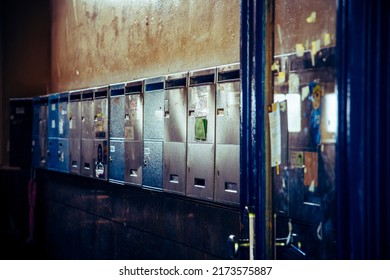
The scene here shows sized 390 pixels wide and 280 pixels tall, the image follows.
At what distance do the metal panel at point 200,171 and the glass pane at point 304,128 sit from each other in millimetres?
1846

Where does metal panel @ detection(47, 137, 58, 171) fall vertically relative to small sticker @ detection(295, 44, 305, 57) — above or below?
below

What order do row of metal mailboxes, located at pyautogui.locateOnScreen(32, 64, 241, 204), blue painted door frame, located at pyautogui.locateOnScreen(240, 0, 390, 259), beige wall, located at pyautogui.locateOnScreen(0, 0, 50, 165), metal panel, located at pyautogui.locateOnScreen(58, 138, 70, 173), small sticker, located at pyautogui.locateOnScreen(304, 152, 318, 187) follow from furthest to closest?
beige wall, located at pyautogui.locateOnScreen(0, 0, 50, 165), metal panel, located at pyautogui.locateOnScreen(58, 138, 70, 173), row of metal mailboxes, located at pyautogui.locateOnScreen(32, 64, 241, 204), small sticker, located at pyautogui.locateOnScreen(304, 152, 318, 187), blue painted door frame, located at pyautogui.locateOnScreen(240, 0, 390, 259)

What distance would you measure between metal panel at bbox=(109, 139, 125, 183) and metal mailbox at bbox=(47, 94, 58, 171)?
60.8 inches

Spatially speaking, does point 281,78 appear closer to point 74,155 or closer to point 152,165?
point 152,165

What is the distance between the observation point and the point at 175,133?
183 inches

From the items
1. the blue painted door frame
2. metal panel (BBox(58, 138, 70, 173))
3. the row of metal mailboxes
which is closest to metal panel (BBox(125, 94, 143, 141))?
the row of metal mailboxes

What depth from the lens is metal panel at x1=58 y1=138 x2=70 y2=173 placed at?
266 inches

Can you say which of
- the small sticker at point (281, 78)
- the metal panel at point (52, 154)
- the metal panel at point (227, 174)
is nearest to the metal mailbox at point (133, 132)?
the metal panel at point (227, 174)

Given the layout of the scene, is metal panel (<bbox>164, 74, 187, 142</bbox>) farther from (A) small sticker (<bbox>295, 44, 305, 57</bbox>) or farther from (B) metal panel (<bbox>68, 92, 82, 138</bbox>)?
(A) small sticker (<bbox>295, 44, 305, 57</bbox>)

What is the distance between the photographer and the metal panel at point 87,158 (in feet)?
20.1
